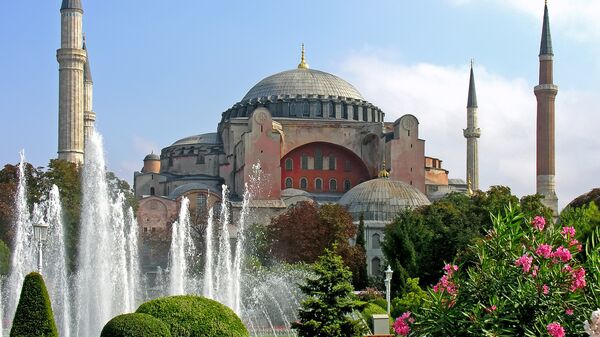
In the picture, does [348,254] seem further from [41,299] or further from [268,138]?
[41,299]

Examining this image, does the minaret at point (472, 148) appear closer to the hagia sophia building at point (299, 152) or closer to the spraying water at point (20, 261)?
the hagia sophia building at point (299, 152)

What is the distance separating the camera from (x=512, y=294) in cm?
1123

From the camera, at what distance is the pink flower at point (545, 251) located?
11359mm

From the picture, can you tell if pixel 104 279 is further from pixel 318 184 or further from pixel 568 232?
pixel 318 184

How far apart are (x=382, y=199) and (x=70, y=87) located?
1454 centimetres

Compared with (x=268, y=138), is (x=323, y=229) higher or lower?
lower

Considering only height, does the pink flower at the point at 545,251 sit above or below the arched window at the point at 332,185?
below

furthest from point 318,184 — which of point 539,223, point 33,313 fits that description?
point 539,223

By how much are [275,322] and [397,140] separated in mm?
27235

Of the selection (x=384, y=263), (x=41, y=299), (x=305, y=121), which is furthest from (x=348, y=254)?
(x=41, y=299)

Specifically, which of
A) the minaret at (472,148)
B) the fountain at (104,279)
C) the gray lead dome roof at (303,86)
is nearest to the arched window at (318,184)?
the gray lead dome roof at (303,86)

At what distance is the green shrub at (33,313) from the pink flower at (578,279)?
21.0 ft

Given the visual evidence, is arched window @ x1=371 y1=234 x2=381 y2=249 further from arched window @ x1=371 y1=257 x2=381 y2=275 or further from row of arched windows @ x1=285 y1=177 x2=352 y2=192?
row of arched windows @ x1=285 y1=177 x2=352 y2=192

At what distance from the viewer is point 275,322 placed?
2847cm
